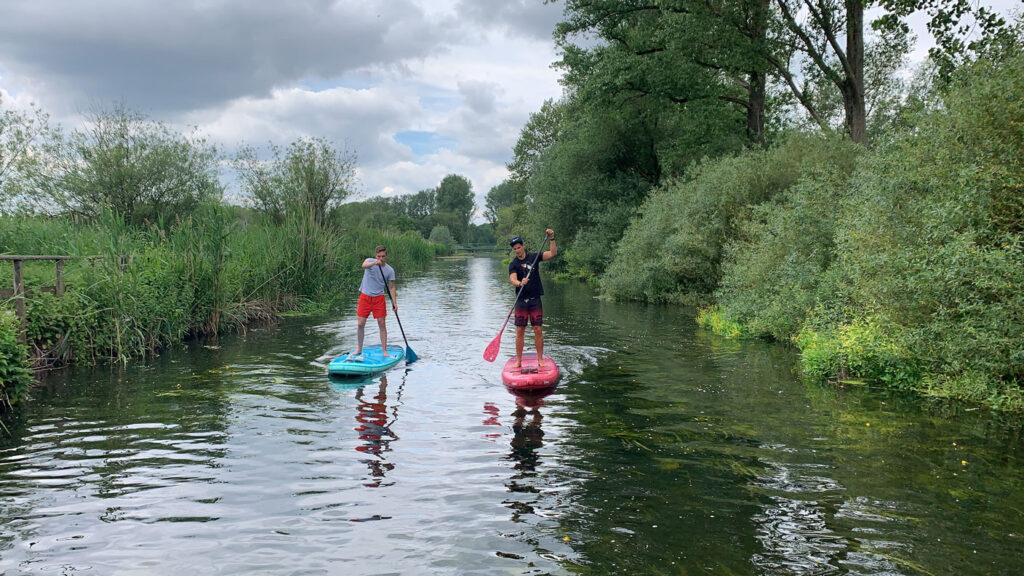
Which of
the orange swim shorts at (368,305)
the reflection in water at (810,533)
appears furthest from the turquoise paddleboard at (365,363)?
the reflection in water at (810,533)

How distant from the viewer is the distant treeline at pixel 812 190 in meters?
8.41

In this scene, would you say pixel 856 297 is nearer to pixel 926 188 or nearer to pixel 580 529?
pixel 926 188

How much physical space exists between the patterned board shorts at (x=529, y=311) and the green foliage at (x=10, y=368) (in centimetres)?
700

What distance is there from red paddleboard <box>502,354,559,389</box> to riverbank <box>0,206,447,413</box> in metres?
6.63

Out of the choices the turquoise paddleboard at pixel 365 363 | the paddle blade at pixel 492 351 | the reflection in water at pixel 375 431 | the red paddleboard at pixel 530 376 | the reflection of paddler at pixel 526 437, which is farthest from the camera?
the paddle blade at pixel 492 351

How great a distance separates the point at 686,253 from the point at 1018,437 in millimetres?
14544

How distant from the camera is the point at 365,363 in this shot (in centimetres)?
1074

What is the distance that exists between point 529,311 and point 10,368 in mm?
7273

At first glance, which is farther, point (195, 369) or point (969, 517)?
point (195, 369)

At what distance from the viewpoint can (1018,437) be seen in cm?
698

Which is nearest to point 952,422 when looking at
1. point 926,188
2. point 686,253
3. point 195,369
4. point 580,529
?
point 926,188

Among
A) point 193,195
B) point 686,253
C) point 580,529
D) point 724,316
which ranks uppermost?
point 193,195

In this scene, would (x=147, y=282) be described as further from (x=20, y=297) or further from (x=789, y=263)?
(x=789, y=263)

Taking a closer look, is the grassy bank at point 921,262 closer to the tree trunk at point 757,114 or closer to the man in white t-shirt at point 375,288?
the man in white t-shirt at point 375,288
